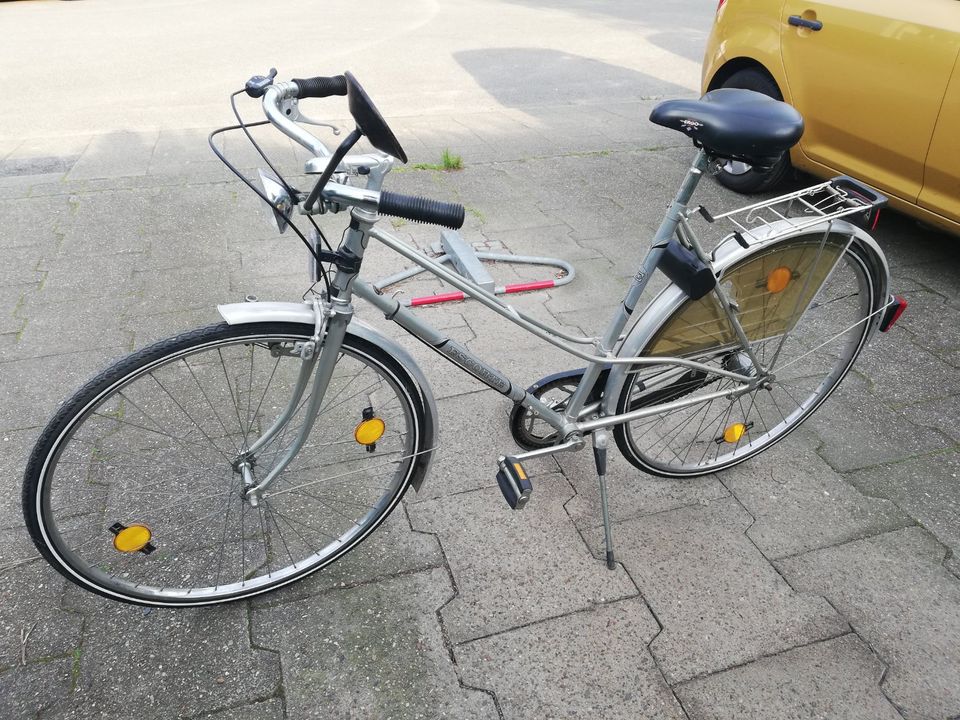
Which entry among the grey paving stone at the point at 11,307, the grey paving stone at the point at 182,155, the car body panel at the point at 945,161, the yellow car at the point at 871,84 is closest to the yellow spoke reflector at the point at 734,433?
the yellow car at the point at 871,84

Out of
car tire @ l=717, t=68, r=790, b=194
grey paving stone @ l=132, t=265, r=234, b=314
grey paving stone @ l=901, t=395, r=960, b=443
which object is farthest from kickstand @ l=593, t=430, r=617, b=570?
car tire @ l=717, t=68, r=790, b=194

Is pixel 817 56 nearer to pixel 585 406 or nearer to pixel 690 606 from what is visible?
pixel 585 406

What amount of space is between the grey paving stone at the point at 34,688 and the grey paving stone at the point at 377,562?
49 cm

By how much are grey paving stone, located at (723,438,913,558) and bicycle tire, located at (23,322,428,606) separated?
1.22 metres

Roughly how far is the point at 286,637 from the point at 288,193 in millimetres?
1234

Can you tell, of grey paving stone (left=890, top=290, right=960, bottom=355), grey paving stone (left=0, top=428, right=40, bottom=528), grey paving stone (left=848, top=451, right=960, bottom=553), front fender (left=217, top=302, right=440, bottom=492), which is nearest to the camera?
front fender (left=217, top=302, right=440, bottom=492)

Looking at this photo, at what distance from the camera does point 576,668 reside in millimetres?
1823

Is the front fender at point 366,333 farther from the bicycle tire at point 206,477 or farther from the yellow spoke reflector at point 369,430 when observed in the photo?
the yellow spoke reflector at point 369,430

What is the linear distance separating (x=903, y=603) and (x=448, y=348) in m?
1.58

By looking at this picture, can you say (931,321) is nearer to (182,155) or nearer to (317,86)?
(317,86)

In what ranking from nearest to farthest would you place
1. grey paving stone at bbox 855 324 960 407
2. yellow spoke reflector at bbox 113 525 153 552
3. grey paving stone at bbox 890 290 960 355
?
yellow spoke reflector at bbox 113 525 153 552 → grey paving stone at bbox 855 324 960 407 → grey paving stone at bbox 890 290 960 355

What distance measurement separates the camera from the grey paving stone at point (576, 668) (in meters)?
1.74

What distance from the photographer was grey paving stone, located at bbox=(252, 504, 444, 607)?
2.00m

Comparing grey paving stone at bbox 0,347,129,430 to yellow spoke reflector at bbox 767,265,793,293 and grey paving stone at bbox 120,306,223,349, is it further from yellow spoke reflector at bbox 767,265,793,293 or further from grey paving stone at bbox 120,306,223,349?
yellow spoke reflector at bbox 767,265,793,293
